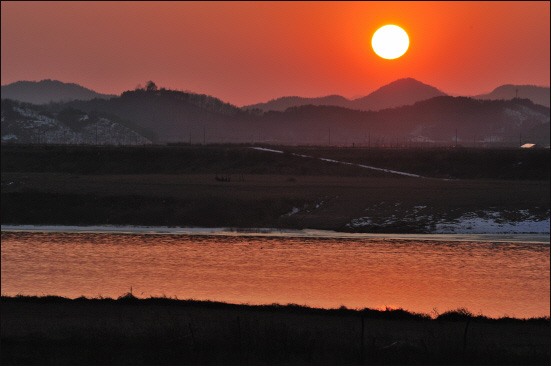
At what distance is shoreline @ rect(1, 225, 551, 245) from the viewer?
181 ft

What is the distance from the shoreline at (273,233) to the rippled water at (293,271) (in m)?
2.14

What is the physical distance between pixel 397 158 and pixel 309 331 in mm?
82559

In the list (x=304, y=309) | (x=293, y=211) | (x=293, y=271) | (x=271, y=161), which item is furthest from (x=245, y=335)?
(x=271, y=161)

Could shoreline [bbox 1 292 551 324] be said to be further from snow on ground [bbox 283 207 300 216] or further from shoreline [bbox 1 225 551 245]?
snow on ground [bbox 283 207 300 216]

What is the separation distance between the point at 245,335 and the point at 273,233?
32264 millimetres

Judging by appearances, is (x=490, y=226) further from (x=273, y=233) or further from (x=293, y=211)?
(x=273, y=233)

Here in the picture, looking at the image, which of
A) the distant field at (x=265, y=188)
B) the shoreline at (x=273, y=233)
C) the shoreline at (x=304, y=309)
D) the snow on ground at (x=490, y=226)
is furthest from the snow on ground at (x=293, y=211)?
the shoreline at (x=304, y=309)

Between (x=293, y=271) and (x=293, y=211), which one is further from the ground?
(x=293, y=211)

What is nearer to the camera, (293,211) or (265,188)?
(293,211)

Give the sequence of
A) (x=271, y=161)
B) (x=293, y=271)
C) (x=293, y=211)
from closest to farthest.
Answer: (x=293, y=271) → (x=293, y=211) → (x=271, y=161)

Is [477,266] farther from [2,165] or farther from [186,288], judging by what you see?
[2,165]

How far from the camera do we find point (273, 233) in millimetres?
57656

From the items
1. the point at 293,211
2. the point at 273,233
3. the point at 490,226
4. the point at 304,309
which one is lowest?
the point at 304,309

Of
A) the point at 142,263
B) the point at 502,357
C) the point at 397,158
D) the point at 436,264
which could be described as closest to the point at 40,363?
the point at 502,357
